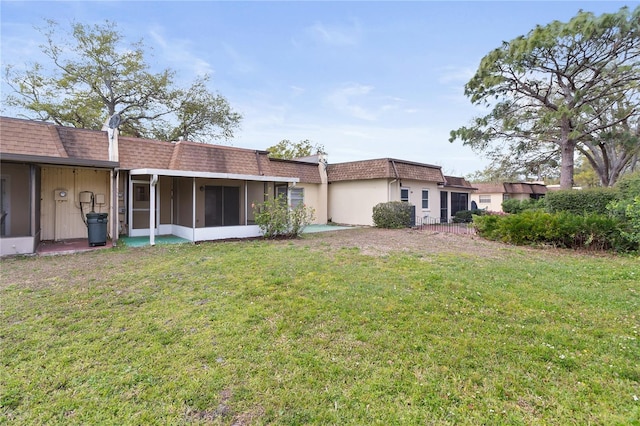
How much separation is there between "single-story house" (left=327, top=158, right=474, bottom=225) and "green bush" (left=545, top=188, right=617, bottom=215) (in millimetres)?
5821

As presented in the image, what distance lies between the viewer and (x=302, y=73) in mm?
14391

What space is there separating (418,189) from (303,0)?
35.2ft

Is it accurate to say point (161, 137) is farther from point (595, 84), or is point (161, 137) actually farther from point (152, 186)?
point (595, 84)

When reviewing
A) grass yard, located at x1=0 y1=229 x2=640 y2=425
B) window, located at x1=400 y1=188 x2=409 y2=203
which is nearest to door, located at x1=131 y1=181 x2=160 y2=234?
grass yard, located at x1=0 y1=229 x2=640 y2=425

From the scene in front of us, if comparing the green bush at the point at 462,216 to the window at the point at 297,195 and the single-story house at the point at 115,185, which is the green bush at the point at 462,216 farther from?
the single-story house at the point at 115,185

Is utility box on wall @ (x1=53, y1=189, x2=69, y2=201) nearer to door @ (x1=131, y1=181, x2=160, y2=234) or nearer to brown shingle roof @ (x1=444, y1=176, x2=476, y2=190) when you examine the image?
→ door @ (x1=131, y1=181, x2=160, y2=234)

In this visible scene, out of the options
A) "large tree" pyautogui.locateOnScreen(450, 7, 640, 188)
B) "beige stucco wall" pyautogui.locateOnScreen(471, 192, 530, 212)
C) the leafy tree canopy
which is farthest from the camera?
the leafy tree canopy

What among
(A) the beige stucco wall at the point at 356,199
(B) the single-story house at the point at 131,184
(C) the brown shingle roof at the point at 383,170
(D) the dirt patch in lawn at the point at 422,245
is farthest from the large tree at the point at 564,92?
(D) the dirt patch in lawn at the point at 422,245

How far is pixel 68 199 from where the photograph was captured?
948cm

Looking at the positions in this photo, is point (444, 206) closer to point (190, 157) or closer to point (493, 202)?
point (493, 202)

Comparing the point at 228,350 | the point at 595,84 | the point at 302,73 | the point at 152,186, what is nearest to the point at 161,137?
the point at 302,73

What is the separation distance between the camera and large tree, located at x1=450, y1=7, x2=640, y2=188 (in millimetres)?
13500

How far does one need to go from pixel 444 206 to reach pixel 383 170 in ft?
21.1

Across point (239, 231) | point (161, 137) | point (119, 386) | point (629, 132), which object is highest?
point (161, 137)
